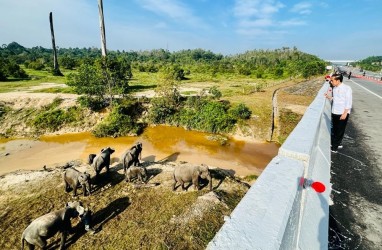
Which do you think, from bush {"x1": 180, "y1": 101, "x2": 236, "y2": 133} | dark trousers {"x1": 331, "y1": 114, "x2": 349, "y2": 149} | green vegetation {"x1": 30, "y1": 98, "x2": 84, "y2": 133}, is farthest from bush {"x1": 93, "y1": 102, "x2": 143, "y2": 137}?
dark trousers {"x1": 331, "y1": 114, "x2": 349, "y2": 149}

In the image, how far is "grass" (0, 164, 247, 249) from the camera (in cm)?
644

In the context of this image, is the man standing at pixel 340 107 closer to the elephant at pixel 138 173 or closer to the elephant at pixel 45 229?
the elephant at pixel 45 229

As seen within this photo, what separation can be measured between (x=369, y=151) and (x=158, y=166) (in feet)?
28.0

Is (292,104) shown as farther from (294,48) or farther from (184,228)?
(294,48)

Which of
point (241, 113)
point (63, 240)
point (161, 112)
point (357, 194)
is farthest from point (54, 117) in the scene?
point (357, 194)

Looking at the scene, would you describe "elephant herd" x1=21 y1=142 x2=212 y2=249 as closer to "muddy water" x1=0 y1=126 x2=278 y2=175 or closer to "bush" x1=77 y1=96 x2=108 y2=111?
"muddy water" x1=0 y1=126 x2=278 y2=175

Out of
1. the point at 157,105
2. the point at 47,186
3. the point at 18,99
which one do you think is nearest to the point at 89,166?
the point at 47,186

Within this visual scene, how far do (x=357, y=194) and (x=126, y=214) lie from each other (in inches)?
261

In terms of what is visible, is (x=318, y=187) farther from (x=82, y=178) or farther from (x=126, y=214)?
(x=82, y=178)

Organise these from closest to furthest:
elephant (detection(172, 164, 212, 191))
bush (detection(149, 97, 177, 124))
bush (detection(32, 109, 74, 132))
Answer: elephant (detection(172, 164, 212, 191)) → bush (detection(32, 109, 74, 132)) → bush (detection(149, 97, 177, 124))

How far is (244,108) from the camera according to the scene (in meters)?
18.2

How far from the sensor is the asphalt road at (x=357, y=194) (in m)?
1.83

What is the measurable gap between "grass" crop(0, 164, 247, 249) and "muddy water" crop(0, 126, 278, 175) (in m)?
4.26

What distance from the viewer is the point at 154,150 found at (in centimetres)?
1558
